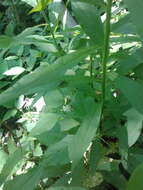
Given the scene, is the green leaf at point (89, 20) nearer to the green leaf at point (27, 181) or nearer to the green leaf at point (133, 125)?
the green leaf at point (133, 125)

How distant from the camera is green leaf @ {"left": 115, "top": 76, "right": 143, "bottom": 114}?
709 millimetres

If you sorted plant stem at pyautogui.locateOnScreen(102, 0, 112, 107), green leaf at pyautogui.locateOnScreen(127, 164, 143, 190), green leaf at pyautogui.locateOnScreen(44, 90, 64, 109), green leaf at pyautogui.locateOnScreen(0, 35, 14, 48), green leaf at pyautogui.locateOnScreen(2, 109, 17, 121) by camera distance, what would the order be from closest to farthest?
green leaf at pyautogui.locateOnScreen(127, 164, 143, 190)
plant stem at pyautogui.locateOnScreen(102, 0, 112, 107)
green leaf at pyautogui.locateOnScreen(0, 35, 14, 48)
green leaf at pyautogui.locateOnScreen(44, 90, 64, 109)
green leaf at pyautogui.locateOnScreen(2, 109, 17, 121)

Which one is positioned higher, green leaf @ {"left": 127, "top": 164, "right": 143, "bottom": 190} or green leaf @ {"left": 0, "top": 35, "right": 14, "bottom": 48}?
green leaf @ {"left": 0, "top": 35, "right": 14, "bottom": 48}

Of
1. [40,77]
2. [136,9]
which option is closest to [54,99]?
[40,77]

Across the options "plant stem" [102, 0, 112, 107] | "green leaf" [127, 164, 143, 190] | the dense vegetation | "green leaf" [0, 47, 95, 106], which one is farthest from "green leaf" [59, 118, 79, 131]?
"green leaf" [127, 164, 143, 190]

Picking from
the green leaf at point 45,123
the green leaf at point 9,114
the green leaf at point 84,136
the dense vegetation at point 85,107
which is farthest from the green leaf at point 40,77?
the green leaf at point 9,114

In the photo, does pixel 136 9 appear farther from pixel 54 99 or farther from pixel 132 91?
pixel 54 99

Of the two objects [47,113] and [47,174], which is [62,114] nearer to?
[47,113]

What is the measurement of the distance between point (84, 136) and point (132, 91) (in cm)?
12

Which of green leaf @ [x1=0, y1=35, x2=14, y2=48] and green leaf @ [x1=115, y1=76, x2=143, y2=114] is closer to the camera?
green leaf @ [x1=115, y1=76, x2=143, y2=114]

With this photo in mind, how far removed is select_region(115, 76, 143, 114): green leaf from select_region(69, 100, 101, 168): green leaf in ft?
0.25

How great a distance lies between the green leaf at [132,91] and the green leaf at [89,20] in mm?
86

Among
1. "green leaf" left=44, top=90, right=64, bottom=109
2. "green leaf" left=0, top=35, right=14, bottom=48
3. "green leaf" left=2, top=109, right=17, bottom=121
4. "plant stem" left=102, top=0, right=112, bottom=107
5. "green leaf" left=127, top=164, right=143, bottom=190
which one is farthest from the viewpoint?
"green leaf" left=2, top=109, right=17, bottom=121

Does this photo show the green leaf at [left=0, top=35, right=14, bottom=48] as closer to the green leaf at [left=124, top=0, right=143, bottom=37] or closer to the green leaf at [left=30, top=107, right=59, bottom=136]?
the green leaf at [left=30, top=107, right=59, bottom=136]
